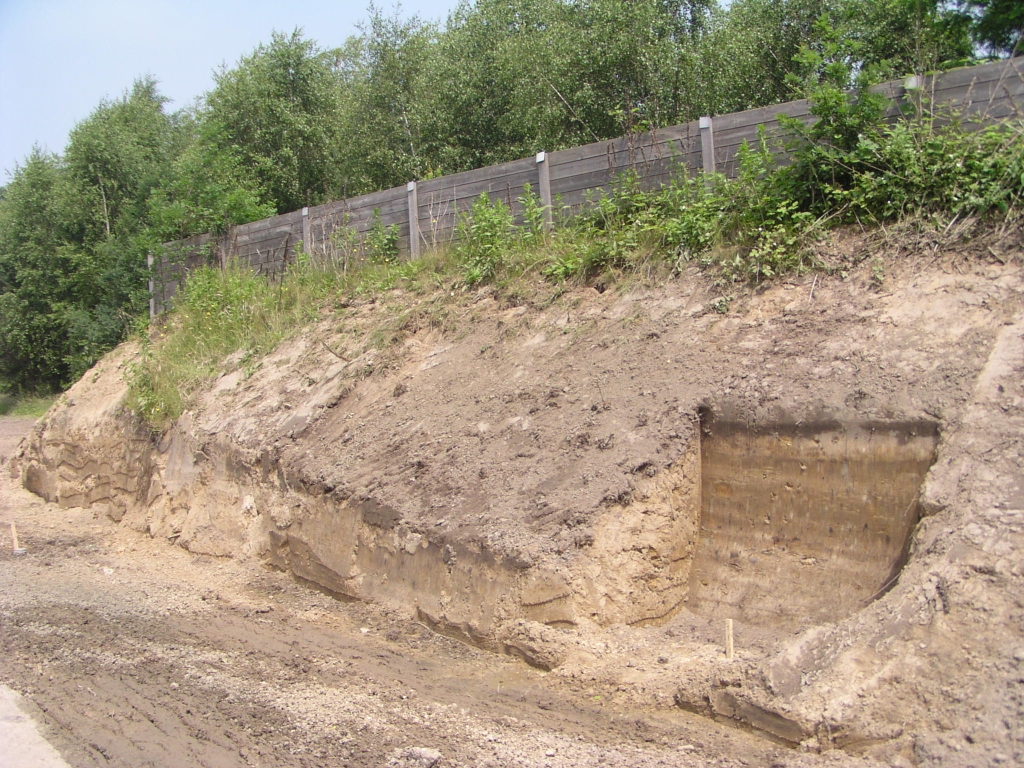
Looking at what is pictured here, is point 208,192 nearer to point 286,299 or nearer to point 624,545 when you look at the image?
point 286,299

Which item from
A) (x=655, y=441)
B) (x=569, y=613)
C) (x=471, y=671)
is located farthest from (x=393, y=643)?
(x=655, y=441)

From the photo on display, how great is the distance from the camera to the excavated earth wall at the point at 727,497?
4.73 meters

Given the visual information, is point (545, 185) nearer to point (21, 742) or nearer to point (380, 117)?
point (21, 742)

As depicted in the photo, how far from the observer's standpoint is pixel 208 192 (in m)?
15.9

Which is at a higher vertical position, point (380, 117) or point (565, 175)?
point (380, 117)

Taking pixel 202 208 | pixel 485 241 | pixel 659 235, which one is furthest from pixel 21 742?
pixel 202 208

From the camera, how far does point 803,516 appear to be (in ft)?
20.5

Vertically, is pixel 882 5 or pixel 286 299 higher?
pixel 882 5

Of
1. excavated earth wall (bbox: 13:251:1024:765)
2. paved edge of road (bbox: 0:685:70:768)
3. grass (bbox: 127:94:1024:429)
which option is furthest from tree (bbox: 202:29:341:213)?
paved edge of road (bbox: 0:685:70:768)

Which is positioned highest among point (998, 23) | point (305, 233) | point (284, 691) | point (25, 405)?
point (998, 23)

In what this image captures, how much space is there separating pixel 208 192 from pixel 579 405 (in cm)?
1096

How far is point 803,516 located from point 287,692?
12.6ft

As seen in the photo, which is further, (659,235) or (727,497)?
(659,235)

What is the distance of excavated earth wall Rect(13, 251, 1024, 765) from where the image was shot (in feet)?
15.5
